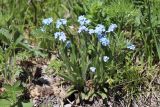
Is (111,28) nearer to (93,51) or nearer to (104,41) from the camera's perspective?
(104,41)

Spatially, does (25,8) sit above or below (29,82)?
above

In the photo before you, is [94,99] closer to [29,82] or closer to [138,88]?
[138,88]

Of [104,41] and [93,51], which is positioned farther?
Answer: [93,51]

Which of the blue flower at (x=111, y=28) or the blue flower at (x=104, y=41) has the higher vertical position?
the blue flower at (x=111, y=28)

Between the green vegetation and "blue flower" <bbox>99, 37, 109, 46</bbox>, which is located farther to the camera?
the green vegetation

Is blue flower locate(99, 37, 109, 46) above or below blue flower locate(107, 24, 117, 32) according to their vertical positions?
below

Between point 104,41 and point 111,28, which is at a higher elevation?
point 111,28

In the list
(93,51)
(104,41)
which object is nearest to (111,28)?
(104,41)

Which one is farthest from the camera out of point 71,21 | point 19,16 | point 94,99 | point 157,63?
point 19,16

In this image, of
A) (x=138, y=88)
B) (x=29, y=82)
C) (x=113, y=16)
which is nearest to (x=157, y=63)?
(x=138, y=88)

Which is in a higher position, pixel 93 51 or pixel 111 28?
pixel 111 28

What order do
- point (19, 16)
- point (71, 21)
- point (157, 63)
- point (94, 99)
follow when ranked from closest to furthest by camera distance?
point (94, 99) → point (157, 63) → point (71, 21) → point (19, 16)
